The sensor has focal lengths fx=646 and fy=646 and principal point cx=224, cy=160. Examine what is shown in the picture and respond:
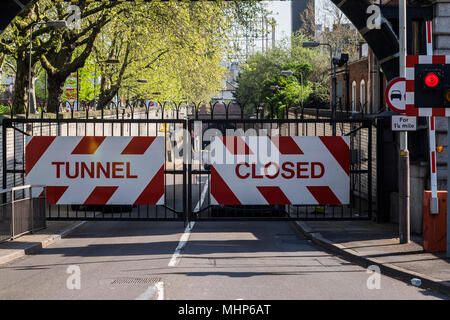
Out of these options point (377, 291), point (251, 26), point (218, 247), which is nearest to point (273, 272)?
point (377, 291)

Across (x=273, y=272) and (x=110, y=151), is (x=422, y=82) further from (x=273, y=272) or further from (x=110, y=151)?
(x=110, y=151)

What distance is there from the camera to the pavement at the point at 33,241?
12.1 metres

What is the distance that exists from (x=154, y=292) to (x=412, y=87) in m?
5.83

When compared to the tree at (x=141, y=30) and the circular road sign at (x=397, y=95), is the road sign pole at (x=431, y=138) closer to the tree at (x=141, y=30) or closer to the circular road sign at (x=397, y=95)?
the circular road sign at (x=397, y=95)

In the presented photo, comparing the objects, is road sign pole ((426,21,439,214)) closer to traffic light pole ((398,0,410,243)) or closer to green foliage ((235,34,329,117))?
traffic light pole ((398,0,410,243))

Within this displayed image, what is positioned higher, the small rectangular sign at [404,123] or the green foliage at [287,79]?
the green foliage at [287,79]

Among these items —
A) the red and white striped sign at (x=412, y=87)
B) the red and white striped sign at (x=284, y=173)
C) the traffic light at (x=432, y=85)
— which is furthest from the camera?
the red and white striped sign at (x=284, y=173)

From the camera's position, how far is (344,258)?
39.7 ft

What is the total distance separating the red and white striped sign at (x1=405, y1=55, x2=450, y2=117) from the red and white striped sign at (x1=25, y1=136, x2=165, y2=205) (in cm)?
568

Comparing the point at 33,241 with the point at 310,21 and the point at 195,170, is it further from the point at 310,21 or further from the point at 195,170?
the point at 310,21

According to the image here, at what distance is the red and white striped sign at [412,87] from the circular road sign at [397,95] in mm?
1013

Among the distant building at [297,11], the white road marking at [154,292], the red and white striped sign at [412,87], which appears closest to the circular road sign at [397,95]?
the red and white striped sign at [412,87]
